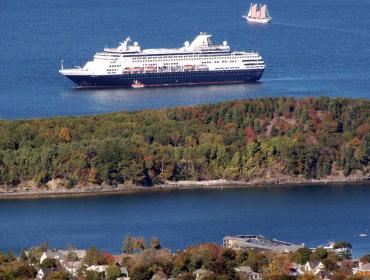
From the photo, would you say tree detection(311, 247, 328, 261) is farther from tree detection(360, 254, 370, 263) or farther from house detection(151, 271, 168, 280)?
house detection(151, 271, 168, 280)

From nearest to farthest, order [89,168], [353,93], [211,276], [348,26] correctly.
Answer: [211,276]
[89,168]
[353,93]
[348,26]

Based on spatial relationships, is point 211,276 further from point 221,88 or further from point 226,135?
point 221,88

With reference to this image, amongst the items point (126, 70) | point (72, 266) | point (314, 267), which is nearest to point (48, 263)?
point (72, 266)

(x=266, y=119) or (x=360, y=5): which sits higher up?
(x=360, y=5)

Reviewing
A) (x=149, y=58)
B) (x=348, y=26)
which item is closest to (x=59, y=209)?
(x=149, y=58)

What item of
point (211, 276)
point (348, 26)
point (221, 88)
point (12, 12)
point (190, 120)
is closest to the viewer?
point (211, 276)

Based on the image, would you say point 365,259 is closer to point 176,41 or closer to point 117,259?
point 117,259
